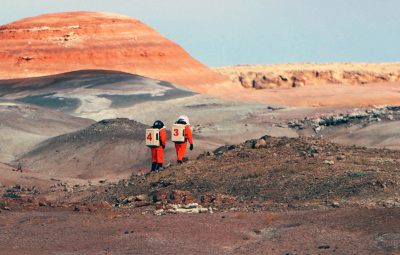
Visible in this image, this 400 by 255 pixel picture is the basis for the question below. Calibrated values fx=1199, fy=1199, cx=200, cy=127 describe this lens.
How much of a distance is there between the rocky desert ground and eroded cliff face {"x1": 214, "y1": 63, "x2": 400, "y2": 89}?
703 inches

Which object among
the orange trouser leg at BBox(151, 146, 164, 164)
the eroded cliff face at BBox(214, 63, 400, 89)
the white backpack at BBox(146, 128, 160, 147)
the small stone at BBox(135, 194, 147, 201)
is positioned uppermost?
the white backpack at BBox(146, 128, 160, 147)

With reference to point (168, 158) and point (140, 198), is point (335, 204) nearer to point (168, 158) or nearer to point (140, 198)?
point (140, 198)

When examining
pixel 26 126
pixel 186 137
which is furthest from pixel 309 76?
pixel 186 137

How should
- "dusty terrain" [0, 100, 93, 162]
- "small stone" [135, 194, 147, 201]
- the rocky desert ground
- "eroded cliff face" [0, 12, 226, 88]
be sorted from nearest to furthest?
the rocky desert ground, "small stone" [135, 194, 147, 201], "dusty terrain" [0, 100, 93, 162], "eroded cliff face" [0, 12, 226, 88]

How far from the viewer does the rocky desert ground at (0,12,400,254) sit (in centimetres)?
1766

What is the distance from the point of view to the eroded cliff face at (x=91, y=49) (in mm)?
83312

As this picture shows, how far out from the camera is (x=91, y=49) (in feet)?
281

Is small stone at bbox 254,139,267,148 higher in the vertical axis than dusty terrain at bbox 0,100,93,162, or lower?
higher

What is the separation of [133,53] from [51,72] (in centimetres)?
686

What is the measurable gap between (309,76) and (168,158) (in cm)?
7665

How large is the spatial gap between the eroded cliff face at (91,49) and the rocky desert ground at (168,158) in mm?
118

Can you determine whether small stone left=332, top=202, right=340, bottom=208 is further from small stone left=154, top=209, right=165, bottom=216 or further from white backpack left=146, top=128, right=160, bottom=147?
white backpack left=146, top=128, right=160, bottom=147

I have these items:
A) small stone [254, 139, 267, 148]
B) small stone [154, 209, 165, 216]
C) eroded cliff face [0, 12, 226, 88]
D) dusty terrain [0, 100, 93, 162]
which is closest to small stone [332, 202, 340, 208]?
small stone [154, 209, 165, 216]

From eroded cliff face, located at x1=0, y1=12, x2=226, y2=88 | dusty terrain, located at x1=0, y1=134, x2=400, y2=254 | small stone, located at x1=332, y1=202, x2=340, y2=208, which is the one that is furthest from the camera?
eroded cliff face, located at x1=0, y1=12, x2=226, y2=88
